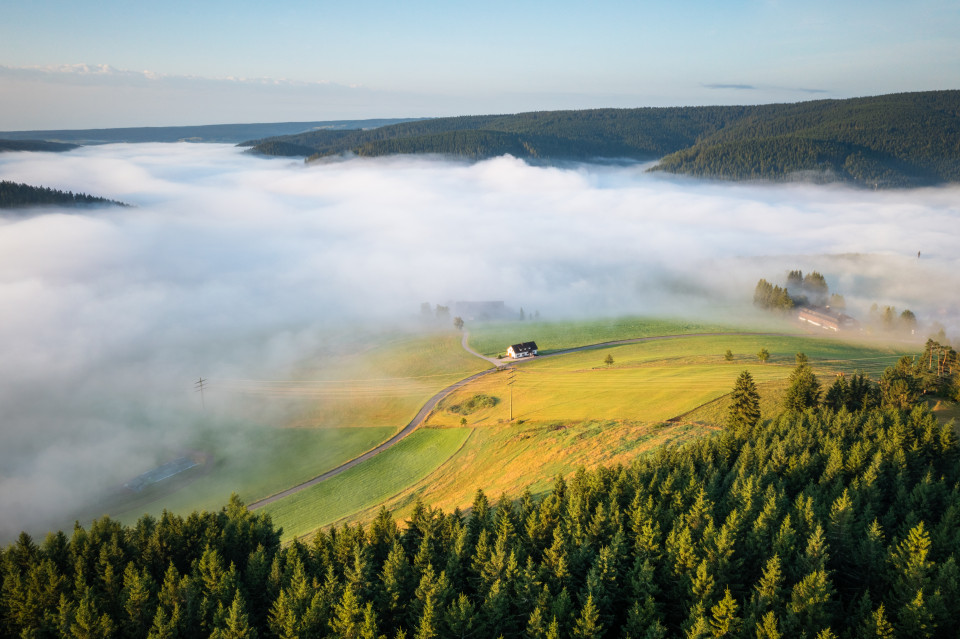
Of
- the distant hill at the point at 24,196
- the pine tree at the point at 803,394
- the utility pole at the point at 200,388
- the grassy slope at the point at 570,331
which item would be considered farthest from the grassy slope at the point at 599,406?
the distant hill at the point at 24,196

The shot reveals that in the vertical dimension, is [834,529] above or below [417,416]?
above

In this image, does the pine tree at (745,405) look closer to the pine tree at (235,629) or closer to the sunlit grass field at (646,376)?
the sunlit grass field at (646,376)

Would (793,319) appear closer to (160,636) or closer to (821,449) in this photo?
(821,449)

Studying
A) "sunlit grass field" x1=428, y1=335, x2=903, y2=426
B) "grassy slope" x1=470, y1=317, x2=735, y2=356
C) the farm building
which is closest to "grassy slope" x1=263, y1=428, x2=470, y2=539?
"sunlit grass field" x1=428, y1=335, x2=903, y2=426

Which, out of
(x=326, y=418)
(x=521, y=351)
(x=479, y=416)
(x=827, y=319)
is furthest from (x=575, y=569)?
(x=827, y=319)

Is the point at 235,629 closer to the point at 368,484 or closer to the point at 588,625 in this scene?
the point at 588,625

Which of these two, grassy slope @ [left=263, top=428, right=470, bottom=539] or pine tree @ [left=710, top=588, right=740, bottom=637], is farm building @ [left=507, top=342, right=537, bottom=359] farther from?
pine tree @ [left=710, top=588, right=740, bottom=637]

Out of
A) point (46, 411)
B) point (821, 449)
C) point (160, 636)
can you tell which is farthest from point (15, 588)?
point (46, 411)
